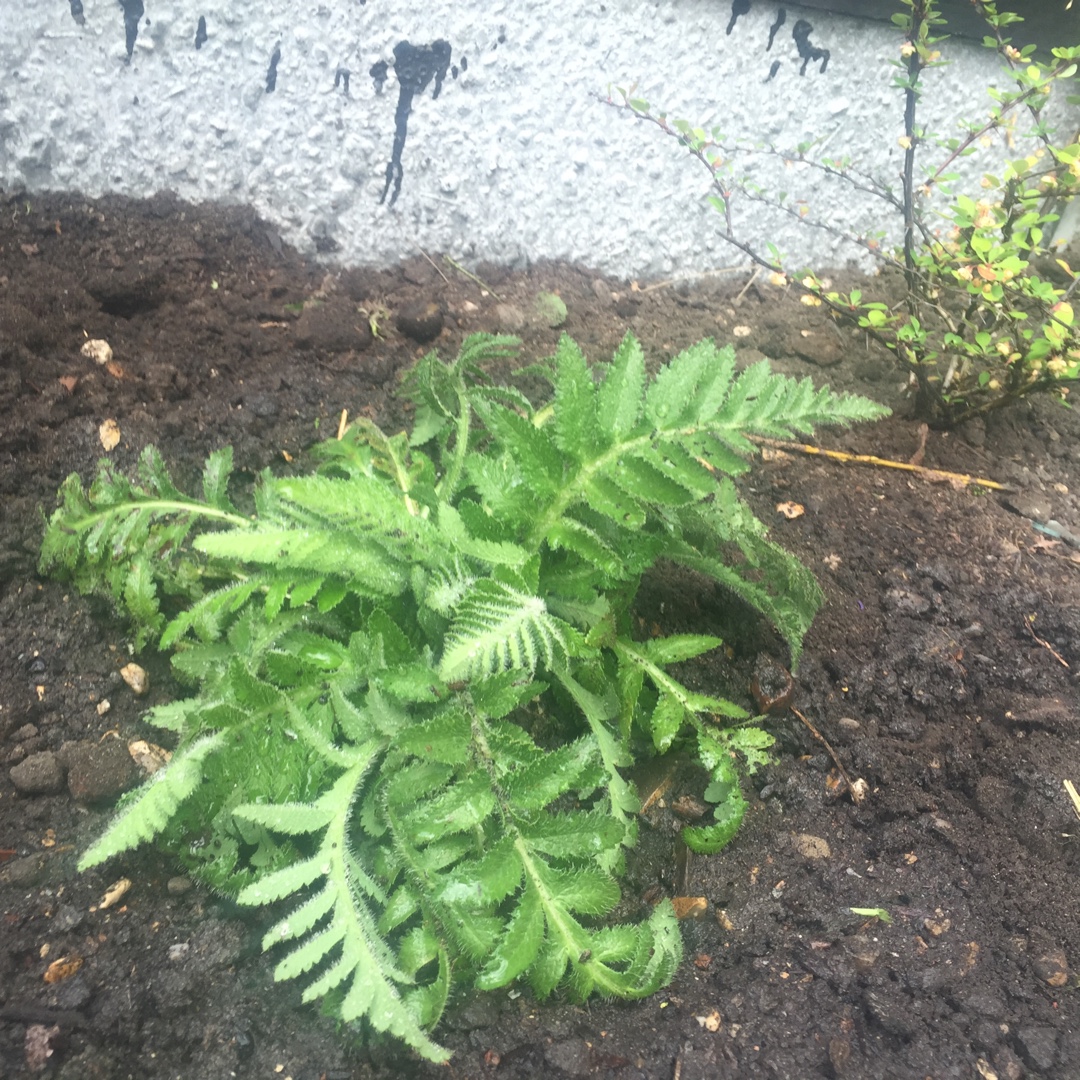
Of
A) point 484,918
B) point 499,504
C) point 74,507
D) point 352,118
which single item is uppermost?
point 352,118

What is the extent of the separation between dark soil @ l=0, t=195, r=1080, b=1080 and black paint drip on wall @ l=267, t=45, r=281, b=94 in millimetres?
322

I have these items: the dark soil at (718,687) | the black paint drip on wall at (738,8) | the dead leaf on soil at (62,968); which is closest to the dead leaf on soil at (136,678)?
the dark soil at (718,687)

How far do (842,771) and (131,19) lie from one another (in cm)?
218

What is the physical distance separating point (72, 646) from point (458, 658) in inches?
32.1

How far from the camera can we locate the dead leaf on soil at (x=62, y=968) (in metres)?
1.03

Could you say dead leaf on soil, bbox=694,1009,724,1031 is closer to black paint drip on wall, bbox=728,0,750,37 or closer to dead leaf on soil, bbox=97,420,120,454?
dead leaf on soil, bbox=97,420,120,454

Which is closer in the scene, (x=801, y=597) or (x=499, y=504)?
(x=499, y=504)

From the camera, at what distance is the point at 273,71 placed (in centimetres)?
196

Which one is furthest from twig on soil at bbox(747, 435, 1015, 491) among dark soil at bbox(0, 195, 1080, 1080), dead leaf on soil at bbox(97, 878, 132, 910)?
dead leaf on soil at bbox(97, 878, 132, 910)

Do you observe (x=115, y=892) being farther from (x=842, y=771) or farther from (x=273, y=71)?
(x=273, y=71)

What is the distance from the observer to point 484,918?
3.50 feet

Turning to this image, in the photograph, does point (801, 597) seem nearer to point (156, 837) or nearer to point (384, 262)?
point (156, 837)

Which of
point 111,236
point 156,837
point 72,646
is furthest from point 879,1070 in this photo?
point 111,236

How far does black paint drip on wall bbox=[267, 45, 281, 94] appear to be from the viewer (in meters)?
1.94
